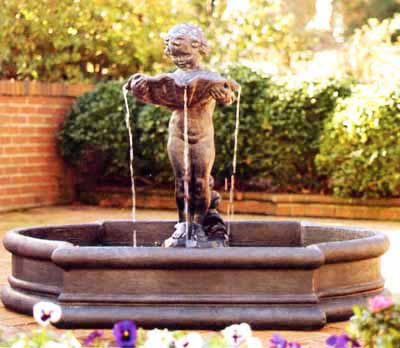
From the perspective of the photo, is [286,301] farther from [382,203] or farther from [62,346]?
[382,203]

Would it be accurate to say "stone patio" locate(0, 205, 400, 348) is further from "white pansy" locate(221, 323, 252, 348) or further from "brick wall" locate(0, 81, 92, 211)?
"white pansy" locate(221, 323, 252, 348)

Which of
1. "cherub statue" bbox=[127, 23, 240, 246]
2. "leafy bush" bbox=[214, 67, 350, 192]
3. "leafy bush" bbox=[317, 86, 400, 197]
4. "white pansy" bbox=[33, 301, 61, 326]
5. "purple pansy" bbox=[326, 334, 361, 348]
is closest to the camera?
"purple pansy" bbox=[326, 334, 361, 348]

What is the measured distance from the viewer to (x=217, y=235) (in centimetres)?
718

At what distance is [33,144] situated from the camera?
45.8 feet

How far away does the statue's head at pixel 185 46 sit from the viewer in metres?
6.82

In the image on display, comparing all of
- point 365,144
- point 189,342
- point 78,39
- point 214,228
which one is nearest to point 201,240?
point 214,228

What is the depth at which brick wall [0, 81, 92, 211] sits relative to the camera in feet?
44.2

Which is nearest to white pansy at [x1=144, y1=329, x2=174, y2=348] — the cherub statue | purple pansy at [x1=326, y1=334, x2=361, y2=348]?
purple pansy at [x1=326, y1=334, x2=361, y2=348]

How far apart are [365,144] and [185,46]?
241 inches

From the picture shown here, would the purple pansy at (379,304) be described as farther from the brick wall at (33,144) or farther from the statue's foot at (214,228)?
the brick wall at (33,144)

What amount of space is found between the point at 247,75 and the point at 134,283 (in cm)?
739

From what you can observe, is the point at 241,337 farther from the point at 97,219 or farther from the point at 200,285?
the point at 97,219

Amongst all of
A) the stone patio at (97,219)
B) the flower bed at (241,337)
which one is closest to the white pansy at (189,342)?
the flower bed at (241,337)

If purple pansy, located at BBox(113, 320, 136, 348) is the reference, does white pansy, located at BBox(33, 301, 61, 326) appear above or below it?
below
